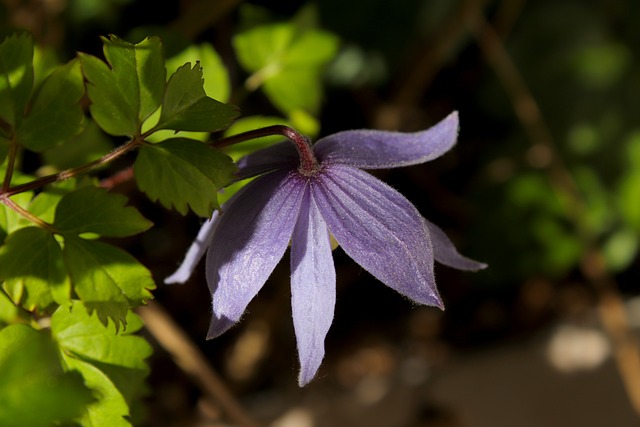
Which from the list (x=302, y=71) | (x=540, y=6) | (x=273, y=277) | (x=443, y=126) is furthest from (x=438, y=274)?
(x=443, y=126)

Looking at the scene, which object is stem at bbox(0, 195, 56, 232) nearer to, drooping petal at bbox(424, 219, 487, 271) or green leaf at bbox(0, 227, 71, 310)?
green leaf at bbox(0, 227, 71, 310)

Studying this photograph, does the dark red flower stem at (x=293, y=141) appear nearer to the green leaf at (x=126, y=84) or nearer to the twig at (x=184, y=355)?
the green leaf at (x=126, y=84)

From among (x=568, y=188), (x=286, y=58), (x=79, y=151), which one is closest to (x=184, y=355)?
(x=79, y=151)

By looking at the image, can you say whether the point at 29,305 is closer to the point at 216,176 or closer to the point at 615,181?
the point at 216,176

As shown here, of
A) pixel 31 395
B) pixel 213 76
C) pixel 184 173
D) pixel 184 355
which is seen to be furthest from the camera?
pixel 184 355

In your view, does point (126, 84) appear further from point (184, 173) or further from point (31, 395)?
point (31, 395)

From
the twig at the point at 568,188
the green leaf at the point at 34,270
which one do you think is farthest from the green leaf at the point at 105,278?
the twig at the point at 568,188

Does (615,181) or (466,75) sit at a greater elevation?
(466,75)
